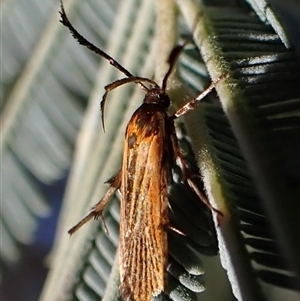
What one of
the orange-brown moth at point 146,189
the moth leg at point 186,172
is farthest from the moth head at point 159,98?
the moth leg at point 186,172

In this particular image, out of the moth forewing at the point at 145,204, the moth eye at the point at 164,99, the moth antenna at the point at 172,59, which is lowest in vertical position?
the moth forewing at the point at 145,204

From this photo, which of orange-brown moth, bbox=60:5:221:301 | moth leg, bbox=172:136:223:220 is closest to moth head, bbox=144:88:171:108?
orange-brown moth, bbox=60:5:221:301

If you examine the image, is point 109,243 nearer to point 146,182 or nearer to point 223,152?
point 146,182

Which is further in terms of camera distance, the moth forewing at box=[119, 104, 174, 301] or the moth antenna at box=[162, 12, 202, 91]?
the moth antenna at box=[162, 12, 202, 91]

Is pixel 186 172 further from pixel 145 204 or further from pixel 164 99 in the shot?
pixel 164 99

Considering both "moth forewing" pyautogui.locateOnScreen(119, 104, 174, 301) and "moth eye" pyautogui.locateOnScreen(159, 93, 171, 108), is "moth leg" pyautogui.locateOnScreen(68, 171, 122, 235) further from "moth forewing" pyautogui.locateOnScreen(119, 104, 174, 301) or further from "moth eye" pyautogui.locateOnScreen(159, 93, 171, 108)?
"moth eye" pyautogui.locateOnScreen(159, 93, 171, 108)

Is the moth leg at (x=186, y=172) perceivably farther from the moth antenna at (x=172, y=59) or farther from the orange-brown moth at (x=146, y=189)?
the moth antenna at (x=172, y=59)

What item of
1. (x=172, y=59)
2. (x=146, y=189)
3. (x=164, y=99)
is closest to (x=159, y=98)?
(x=164, y=99)
